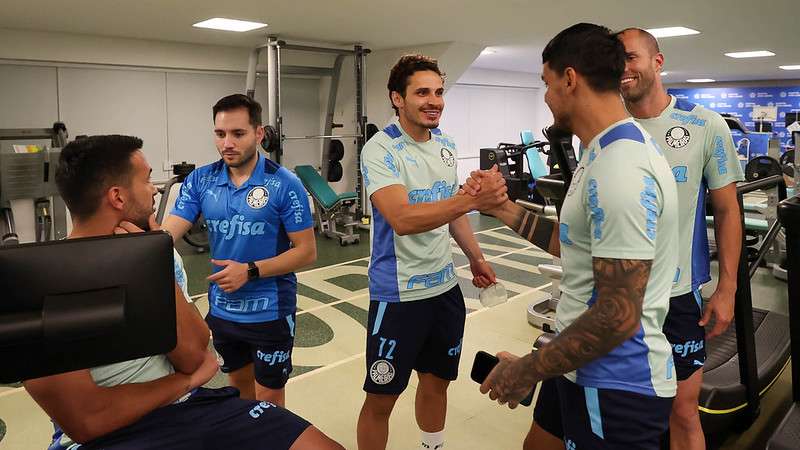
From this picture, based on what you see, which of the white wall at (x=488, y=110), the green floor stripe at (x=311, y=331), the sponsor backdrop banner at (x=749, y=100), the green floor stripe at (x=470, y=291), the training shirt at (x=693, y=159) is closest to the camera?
the training shirt at (x=693, y=159)

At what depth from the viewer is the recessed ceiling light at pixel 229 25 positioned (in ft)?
20.1

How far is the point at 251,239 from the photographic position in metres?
2.33

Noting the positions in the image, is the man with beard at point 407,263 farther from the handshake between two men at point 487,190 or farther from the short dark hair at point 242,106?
the short dark hair at point 242,106

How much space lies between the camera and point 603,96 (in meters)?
1.40

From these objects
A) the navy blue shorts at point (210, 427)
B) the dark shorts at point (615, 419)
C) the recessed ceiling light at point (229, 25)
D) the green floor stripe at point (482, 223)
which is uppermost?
the recessed ceiling light at point (229, 25)

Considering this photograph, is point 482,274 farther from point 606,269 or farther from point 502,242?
point 502,242

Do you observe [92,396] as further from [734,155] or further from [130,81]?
[130,81]

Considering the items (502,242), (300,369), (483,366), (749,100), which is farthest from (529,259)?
(749,100)

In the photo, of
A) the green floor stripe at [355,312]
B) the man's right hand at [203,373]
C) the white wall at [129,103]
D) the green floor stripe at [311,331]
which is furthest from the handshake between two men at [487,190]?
the white wall at [129,103]

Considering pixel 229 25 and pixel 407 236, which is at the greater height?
pixel 229 25

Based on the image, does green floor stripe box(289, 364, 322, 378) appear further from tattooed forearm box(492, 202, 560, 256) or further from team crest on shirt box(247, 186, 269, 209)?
tattooed forearm box(492, 202, 560, 256)

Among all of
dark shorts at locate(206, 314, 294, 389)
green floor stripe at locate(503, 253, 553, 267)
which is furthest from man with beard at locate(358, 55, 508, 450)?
green floor stripe at locate(503, 253, 553, 267)

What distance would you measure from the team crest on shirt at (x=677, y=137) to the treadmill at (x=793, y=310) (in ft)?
1.94

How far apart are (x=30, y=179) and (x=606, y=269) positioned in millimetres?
6217
